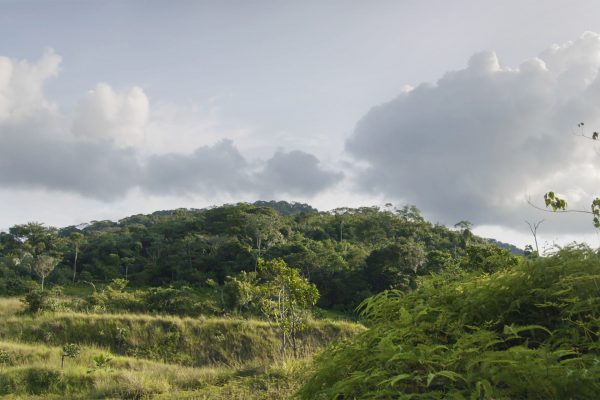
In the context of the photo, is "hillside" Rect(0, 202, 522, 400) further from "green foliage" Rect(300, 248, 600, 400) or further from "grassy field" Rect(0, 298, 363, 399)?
"green foliage" Rect(300, 248, 600, 400)

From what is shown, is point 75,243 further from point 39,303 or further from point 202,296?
point 39,303

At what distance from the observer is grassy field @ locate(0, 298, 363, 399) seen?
9.48m

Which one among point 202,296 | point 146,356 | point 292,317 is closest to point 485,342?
point 292,317

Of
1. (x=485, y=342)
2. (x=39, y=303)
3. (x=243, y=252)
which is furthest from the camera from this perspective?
(x=243, y=252)

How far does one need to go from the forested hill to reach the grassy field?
1181 centimetres

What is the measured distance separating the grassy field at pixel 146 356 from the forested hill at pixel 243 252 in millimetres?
11811

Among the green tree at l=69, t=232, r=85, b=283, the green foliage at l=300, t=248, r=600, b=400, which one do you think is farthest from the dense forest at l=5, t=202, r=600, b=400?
the green tree at l=69, t=232, r=85, b=283

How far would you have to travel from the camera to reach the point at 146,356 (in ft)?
62.0

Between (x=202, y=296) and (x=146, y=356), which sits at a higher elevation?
(x=202, y=296)

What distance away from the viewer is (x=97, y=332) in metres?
20.2

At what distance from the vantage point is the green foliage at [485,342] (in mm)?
2314

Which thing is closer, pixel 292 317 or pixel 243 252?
pixel 292 317

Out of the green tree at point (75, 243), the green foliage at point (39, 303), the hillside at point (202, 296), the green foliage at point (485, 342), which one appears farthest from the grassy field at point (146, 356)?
the green tree at point (75, 243)

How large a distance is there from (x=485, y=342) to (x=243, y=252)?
45093 millimetres
